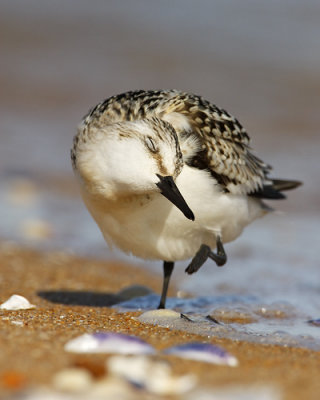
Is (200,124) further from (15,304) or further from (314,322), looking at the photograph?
(15,304)

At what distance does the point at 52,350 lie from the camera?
3561mm

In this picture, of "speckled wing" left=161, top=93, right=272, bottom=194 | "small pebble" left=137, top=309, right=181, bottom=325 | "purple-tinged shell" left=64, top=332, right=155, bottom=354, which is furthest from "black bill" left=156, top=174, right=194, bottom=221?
"purple-tinged shell" left=64, top=332, right=155, bottom=354

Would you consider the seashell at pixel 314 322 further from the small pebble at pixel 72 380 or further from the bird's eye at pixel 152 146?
the small pebble at pixel 72 380

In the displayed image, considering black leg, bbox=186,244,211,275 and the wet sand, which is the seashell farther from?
the wet sand

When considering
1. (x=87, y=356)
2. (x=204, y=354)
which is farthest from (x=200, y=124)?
(x=87, y=356)

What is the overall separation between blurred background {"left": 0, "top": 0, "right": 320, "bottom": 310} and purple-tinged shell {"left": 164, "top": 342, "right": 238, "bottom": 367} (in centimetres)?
334

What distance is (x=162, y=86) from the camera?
1769 centimetres

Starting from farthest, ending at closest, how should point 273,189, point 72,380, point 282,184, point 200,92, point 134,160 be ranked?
point 200,92
point 282,184
point 273,189
point 134,160
point 72,380

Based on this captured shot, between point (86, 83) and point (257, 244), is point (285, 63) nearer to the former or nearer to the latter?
point (86, 83)

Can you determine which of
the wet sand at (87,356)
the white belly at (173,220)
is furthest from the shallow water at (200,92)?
the white belly at (173,220)

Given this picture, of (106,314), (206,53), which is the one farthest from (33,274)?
(206,53)

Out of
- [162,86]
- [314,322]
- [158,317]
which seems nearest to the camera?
[158,317]

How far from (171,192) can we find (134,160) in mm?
309

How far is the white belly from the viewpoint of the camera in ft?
17.0
